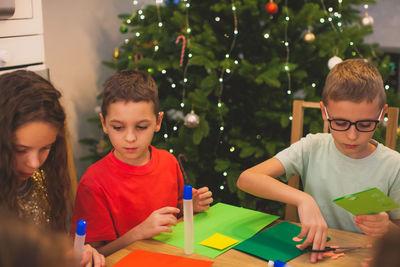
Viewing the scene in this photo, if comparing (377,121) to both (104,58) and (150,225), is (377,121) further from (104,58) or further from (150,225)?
(104,58)

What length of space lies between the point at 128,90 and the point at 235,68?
1118mm

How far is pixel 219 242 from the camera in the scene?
48.4 inches

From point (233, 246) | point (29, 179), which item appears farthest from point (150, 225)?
point (29, 179)

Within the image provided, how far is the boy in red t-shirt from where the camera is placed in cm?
134

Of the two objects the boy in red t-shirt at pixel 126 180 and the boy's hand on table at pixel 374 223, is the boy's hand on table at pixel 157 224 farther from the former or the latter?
the boy's hand on table at pixel 374 223

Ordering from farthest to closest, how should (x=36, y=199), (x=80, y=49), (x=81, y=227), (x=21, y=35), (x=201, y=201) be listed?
(x=80, y=49), (x=21, y=35), (x=201, y=201), (x=36, y=199), (x=81, y=227)

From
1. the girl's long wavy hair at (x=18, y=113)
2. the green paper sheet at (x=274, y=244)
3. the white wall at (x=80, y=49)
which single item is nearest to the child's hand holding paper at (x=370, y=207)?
the green paper sheet at (x=274, y=244)

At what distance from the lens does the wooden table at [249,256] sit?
1.13 meters

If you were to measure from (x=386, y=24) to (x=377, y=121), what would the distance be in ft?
10.6

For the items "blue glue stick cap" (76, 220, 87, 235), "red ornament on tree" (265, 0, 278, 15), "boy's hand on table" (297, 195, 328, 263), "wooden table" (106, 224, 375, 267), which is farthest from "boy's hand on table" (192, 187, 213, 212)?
"red ornament on tree" (265, 0, 278, 15)

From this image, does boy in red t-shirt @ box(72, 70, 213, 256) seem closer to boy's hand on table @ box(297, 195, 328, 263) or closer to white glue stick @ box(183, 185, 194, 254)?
white glue stick @ box(183, 185, 194, 254)

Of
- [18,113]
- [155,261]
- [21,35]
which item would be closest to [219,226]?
[155,261]

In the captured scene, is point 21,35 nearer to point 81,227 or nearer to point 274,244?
point 81,227

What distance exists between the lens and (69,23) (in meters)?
3.04
